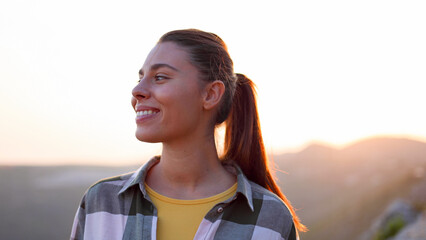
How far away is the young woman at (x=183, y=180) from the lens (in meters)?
2.20

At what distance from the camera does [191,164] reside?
2.38 m

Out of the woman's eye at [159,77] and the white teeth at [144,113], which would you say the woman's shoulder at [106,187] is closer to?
the white teeth at [144,113]

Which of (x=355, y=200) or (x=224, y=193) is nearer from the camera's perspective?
(x=224, y=193)

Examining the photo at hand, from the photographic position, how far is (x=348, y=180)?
9.56 meters

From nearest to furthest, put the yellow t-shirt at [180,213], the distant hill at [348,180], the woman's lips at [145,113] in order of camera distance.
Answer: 1. the yellow t-shirt at [180,213]
2. the woman's lips at [145,113]
3. the distant hill at [348,180]

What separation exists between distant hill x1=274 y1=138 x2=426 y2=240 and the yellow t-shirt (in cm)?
539

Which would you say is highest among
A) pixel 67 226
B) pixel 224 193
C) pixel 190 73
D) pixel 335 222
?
pixel 190 73

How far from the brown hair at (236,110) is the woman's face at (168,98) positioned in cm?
12

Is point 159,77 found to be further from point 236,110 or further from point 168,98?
point 236,110

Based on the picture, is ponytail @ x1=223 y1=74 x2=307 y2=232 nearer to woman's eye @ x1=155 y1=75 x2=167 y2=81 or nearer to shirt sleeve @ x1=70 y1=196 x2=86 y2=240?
woman's eye @ x1=155 y1=75 x2=167 y2=81

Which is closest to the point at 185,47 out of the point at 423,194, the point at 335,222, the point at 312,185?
the point at 423,194

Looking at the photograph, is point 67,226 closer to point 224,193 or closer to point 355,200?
point 355,200

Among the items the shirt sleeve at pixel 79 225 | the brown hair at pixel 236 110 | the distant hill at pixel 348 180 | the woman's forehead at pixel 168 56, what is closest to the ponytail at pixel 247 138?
the brown hair at pixel 236 110

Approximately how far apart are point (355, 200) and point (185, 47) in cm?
698
